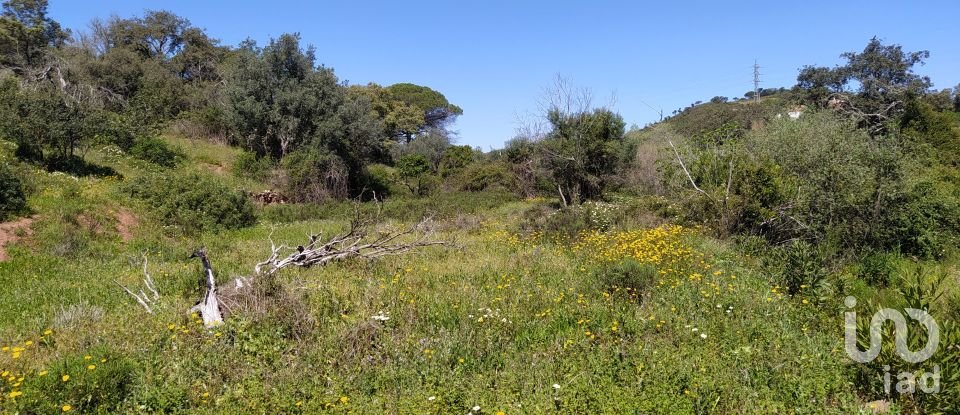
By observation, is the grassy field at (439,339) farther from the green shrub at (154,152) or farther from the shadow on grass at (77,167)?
the green shrub at (154,152)

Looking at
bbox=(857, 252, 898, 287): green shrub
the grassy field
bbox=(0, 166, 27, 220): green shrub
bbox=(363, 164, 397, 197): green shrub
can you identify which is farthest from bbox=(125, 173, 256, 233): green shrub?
bbox=(857, 252, 898, 287): green shrub

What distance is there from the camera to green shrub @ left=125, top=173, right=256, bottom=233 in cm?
1338

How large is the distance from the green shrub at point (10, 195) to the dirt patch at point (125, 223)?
5.79ft

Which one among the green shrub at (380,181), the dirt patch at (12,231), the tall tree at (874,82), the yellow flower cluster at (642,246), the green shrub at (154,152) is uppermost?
the tall tree at (874,82)

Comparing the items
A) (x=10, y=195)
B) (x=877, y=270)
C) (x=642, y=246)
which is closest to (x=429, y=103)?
(x=10, y=195)

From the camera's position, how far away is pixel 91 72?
85.3 feet

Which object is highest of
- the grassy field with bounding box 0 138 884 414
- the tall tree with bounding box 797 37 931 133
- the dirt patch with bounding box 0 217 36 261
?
the tall tree with bounding box 797 37 931 133

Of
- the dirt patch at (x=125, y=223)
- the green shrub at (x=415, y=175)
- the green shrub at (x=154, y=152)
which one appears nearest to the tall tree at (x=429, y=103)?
the green shrub at (x=415, y=175)

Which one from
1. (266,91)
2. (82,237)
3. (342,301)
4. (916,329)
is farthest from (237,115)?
(916,329)

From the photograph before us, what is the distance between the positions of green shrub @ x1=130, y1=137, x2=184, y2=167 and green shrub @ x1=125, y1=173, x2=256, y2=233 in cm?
574

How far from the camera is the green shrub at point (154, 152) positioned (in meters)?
19.9

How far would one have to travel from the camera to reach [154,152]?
2019cm

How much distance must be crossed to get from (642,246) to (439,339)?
5.03 m

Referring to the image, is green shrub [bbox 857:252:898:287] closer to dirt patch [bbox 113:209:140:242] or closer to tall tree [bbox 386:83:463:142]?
dirt patch [bbox 113:209:140:242]
